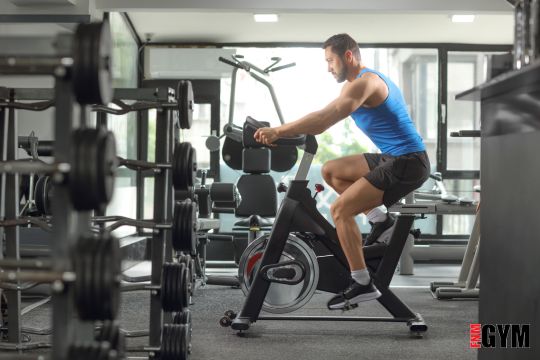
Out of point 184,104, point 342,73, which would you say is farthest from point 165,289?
point 342,73

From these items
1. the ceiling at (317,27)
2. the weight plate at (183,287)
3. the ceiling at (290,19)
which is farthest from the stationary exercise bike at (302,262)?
the ceiling at (317,27)

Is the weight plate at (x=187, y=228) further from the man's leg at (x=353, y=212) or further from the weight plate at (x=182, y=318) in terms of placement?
the man's leg at (x=353, y=212)

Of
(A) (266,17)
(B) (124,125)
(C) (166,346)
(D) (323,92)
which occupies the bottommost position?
(C) (166,346)

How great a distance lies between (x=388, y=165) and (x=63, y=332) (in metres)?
2.58

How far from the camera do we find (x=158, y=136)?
131 inches

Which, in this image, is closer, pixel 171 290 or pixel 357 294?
pixel 171 290

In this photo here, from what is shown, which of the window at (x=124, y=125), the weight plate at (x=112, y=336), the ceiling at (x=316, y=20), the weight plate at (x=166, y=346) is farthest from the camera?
the window at (x=124, y=125)

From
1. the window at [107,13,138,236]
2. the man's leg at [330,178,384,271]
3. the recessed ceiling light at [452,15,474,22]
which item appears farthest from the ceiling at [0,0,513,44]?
the man's leg at [330,178,384,271]

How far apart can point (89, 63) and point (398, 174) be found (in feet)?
8.32

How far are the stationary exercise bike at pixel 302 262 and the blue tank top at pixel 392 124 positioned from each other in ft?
1.11

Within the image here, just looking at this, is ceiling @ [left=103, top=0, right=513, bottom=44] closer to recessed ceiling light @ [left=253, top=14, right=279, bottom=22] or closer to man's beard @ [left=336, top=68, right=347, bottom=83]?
recessed ceiling light @ [left=253, top=14, right=279, bottom=22]

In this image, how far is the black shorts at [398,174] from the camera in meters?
4.06

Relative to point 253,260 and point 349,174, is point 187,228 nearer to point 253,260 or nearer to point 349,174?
point 253,260

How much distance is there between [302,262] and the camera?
423cm
